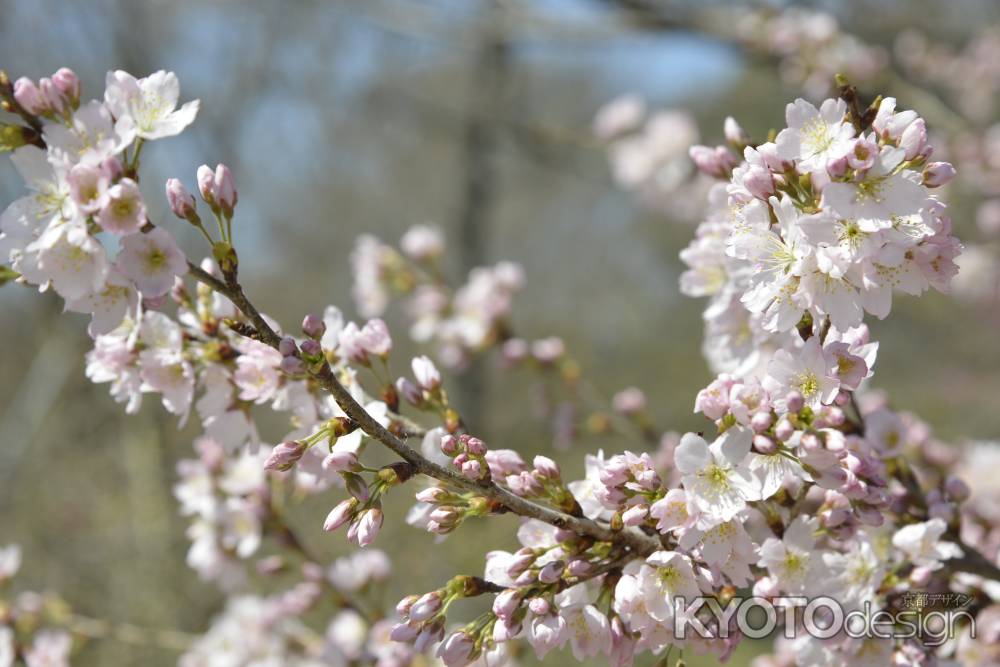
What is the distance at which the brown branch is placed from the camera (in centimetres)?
97

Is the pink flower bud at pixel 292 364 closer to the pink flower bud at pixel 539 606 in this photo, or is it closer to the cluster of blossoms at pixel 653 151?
the pink flower bud at pixel 539 606

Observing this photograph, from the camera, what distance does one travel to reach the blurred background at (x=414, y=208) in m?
4.80

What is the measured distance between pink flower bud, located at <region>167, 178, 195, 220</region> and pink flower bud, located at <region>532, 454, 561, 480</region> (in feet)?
1.89

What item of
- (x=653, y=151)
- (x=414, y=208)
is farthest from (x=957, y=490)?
(x=414, y=208)

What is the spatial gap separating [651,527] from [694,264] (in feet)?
1.62

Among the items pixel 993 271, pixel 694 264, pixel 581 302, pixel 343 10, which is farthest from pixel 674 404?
pixel 694 264

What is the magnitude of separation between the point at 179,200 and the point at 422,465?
478 mm

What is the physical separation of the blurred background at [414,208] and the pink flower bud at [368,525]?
1223mm

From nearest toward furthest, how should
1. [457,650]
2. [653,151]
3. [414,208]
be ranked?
[457,650] < [653,151] < [414,208]

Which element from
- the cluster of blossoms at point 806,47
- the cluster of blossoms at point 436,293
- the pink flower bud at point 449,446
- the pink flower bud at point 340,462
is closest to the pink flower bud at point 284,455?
the pink flower bud at point 340,462

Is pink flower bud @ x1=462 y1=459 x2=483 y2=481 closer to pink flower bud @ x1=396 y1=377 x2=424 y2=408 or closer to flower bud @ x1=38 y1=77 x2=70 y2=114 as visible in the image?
pink flower bud @ x1=396 y1=377 x2=424 y2=408

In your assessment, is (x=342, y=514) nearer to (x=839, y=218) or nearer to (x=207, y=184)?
(x=207, y=184)

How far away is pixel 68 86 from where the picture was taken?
1.02 metres

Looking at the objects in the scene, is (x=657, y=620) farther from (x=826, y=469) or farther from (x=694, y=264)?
(x=694, y=264)
